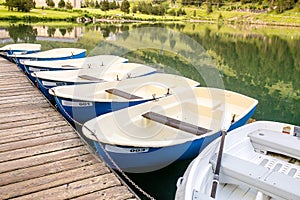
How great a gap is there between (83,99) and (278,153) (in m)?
3.68

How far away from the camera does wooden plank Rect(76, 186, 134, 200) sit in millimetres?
3438

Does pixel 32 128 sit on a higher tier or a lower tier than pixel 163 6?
lower

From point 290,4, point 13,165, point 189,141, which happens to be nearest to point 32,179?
point 13,165

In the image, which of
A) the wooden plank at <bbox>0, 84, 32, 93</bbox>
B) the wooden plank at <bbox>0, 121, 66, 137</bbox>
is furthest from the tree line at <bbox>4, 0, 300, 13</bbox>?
the wooden plank at <bbox>0, 121, 66, 137</bbox>

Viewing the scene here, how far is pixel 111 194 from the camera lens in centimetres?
352

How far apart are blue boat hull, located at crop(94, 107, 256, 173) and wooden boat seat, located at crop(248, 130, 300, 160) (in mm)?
833

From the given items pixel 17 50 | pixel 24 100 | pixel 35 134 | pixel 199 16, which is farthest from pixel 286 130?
pixel 199 16

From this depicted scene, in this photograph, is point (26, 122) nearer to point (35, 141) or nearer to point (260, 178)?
point (35, 141)

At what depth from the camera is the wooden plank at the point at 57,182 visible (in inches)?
136

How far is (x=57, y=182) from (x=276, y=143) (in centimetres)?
285

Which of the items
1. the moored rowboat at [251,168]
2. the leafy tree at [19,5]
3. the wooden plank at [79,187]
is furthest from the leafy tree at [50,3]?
the wooden plank at [79,187]

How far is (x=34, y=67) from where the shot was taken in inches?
344

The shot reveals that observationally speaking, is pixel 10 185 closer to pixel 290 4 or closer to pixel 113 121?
pixel 113 121

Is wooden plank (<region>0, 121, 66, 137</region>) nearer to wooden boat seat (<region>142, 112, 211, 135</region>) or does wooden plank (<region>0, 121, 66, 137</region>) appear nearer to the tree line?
wooden boat seat (<region>142, 112, 211, 135</region>)
